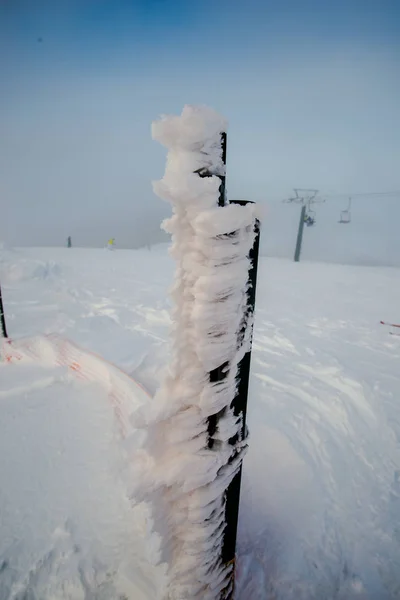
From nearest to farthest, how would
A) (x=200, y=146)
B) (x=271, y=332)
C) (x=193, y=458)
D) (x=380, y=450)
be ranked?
(x=200, y=146) < (x=193, y=458) < (x=380, y=450) < (x=271, y=332)

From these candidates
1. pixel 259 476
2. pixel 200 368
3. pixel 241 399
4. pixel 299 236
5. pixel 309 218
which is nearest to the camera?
pixel 200 368

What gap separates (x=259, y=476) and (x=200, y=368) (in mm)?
2133

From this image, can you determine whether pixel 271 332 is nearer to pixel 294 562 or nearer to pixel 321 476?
pixel 321 476

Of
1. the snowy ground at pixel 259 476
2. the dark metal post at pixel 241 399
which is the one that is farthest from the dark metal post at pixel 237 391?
the snowy ground at pixel 259 476

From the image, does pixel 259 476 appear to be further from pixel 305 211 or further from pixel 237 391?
pixel 305 211

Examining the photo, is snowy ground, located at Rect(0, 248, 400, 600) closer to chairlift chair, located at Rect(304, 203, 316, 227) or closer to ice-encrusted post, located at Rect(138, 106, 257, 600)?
ice-encrusted post, located at Rect(138, 106, 257, 600)

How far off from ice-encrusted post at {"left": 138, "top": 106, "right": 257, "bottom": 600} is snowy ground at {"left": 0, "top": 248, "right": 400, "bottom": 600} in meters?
0.31

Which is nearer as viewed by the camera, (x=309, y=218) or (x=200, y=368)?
(x=200, y=368)

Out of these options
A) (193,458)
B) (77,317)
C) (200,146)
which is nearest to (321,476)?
(193,458)

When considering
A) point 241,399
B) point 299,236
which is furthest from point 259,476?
point 299,236

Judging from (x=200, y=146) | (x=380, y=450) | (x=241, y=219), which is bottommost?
(x=380, y=450)

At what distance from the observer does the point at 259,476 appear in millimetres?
2826

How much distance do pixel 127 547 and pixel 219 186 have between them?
260 centimetres

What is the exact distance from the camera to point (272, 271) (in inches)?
617
